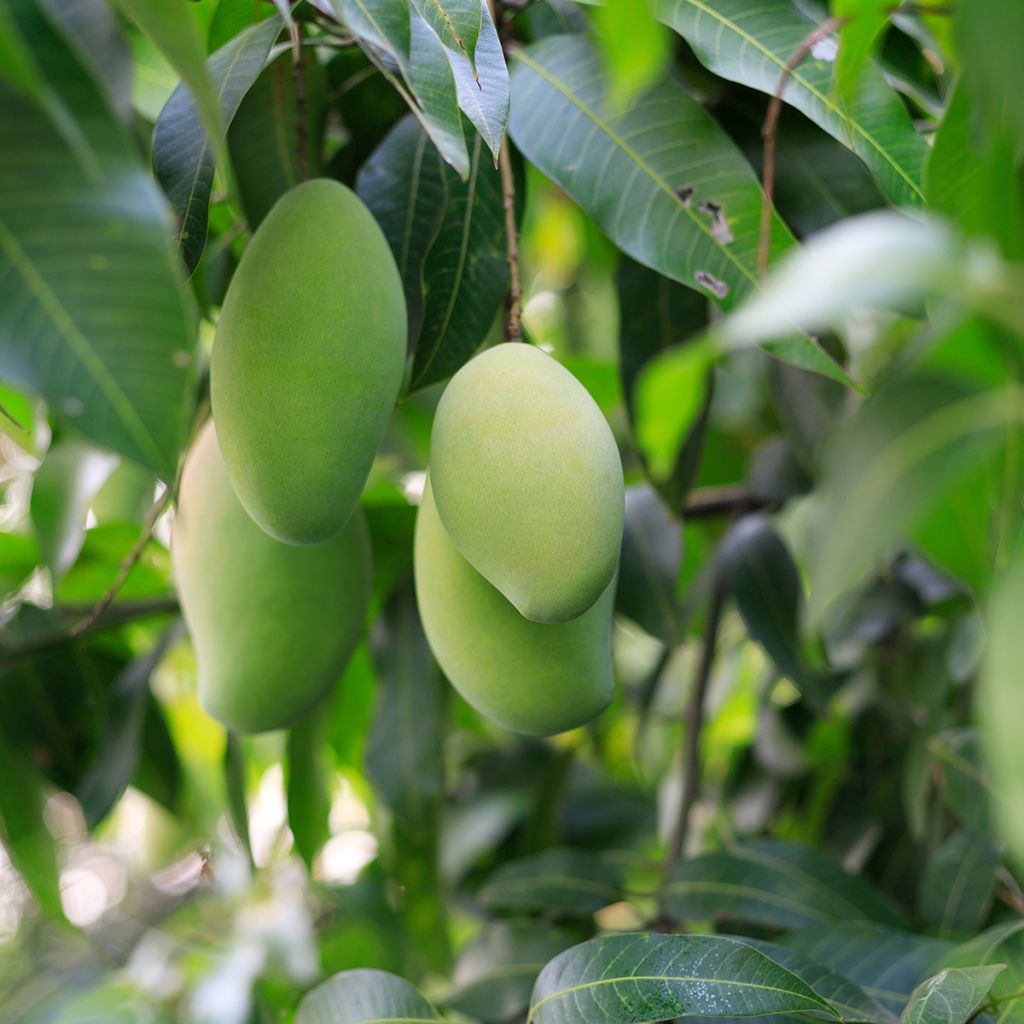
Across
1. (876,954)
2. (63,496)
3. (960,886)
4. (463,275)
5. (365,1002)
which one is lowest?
(960,886)

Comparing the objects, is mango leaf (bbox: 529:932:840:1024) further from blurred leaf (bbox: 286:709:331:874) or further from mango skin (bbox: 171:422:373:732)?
blurred leaf (bbox: 286:709:331:874)

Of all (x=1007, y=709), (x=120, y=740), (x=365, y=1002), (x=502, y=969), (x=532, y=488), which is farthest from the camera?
(x=120, y=740)

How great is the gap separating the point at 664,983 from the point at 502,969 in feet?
0.84

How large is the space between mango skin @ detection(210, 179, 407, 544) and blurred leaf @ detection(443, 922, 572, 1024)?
36cm

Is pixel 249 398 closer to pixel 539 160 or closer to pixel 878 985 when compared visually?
pixel 539 160

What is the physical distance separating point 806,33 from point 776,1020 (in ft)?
1.65

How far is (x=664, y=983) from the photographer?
0.50 m

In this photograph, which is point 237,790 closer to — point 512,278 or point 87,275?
point 512,278

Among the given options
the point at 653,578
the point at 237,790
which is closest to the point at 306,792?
the point at 237,790

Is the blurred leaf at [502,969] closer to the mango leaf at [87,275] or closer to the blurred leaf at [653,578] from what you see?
the blurred leaf at [653,578]

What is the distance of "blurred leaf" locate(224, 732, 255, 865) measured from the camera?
2.63 ft

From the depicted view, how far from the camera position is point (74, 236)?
306 mm

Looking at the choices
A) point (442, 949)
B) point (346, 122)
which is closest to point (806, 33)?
point (346, 122)

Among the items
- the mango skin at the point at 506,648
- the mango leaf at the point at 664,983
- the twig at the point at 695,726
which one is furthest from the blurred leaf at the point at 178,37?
the twig at the point at 695,726
